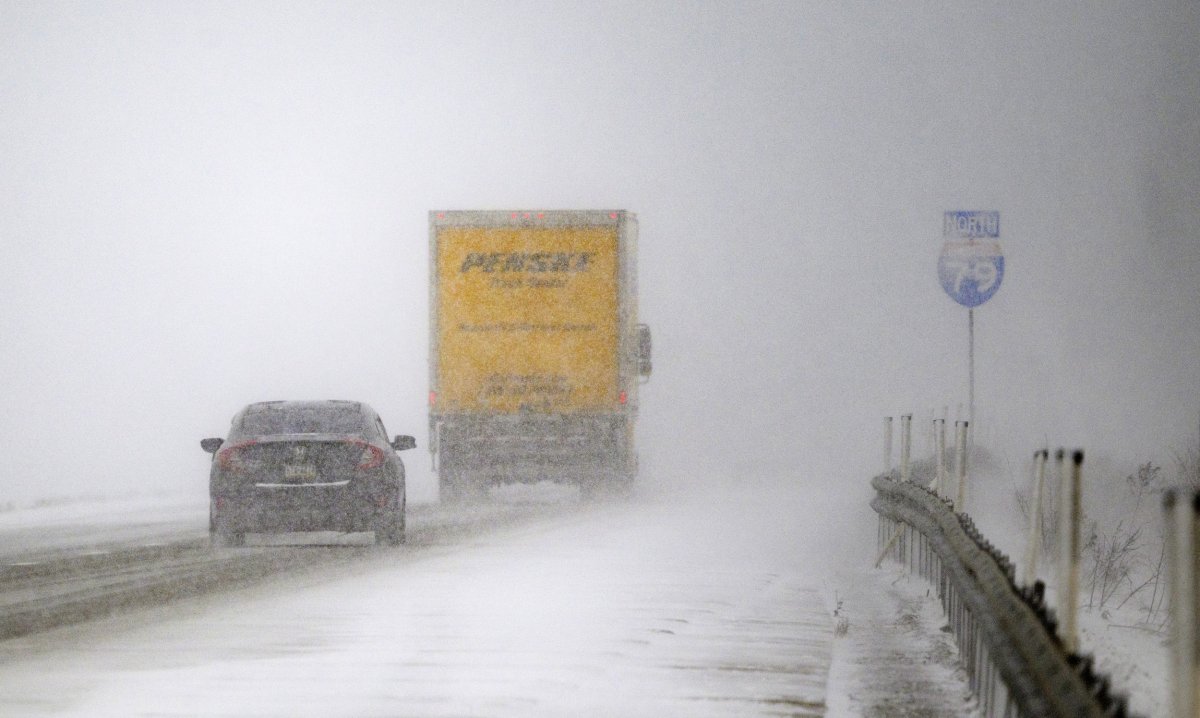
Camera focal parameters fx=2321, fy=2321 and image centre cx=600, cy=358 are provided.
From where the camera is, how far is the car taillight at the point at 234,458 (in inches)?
820

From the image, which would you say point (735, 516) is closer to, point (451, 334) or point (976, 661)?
point (451, 334)

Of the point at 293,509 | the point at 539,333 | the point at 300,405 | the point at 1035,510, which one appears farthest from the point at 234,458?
the point at 1035,510

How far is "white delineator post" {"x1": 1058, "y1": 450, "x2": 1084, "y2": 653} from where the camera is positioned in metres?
8.10

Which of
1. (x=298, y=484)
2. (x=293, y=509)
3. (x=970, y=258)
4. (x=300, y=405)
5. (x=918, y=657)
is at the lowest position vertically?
(x=918, y=657)

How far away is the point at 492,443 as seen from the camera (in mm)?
32125

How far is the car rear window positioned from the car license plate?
37.2 inches

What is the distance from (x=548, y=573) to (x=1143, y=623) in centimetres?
463

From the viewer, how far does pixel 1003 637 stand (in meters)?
8.71

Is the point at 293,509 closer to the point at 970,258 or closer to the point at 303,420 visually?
the point at 303,420

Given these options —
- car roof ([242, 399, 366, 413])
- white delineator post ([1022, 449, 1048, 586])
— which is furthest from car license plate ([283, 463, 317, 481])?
white delineator post ([1022, 449, 1048, 586])

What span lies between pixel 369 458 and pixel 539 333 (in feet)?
34.8

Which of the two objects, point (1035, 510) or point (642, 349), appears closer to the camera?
point (1035, 510)

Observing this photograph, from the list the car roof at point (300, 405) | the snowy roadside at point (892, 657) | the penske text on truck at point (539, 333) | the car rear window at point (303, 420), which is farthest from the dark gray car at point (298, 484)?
the penske text on truck at point (539, 333)

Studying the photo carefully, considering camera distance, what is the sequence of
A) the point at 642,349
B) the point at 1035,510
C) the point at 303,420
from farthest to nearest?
the point at 642,349, the point at 303,420, the point at 1035,510
